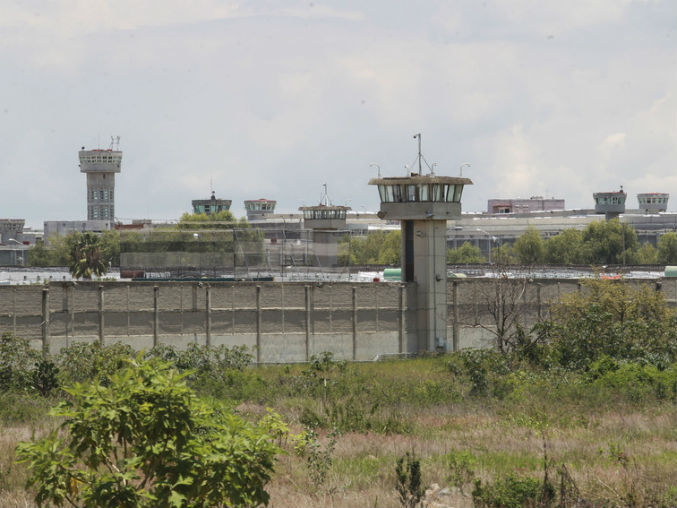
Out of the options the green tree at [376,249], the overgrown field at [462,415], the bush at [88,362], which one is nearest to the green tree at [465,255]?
the green tree at [376,249]

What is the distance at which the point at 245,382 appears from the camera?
104 ft

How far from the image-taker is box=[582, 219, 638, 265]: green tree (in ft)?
440

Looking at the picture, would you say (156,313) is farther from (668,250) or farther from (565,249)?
(668,250)

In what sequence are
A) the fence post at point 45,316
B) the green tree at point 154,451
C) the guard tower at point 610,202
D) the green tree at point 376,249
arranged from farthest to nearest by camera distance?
the guard tower at point 610,202 < the green tree at point 376,249 < the fence post at point 45,316 < the green tree at point 154,451

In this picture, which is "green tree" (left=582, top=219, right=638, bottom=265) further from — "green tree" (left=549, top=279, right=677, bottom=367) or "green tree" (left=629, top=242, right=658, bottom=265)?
"green tree" (left=549, top=279, right=677, bottom=367)

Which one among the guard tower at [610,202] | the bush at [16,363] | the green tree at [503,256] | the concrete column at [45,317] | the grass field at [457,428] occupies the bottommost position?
the grass field at [457,428]

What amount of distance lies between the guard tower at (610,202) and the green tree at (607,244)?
58.1 meters

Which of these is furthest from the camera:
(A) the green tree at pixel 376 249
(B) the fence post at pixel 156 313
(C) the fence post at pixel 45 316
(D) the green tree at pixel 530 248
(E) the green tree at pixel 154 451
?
(A) the green tree at pixel 376 249

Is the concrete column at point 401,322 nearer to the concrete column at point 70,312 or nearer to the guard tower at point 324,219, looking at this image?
Answer: the concrete column at point 70,312

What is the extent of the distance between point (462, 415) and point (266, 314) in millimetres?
19439

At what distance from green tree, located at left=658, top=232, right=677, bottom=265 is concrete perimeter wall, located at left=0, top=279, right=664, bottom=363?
92.2 m

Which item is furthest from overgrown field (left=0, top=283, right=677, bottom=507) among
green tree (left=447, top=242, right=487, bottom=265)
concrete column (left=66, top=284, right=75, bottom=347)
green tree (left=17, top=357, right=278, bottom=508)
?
green tree (left=447, top=242, right=487, bottom=265)

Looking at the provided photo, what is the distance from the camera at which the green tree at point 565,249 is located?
135 m

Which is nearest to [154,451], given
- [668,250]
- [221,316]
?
[221,316]
